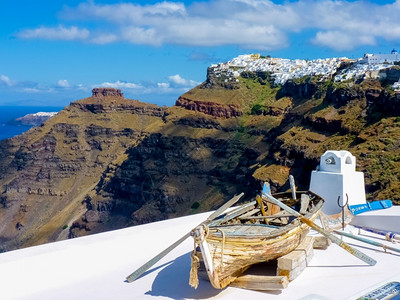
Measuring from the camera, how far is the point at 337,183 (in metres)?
11.7

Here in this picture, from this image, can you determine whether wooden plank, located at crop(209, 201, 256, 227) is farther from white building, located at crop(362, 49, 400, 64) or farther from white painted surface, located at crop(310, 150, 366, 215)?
white building, located at crop(362, 49, 400, 64)

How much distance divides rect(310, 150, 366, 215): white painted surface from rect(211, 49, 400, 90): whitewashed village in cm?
3272

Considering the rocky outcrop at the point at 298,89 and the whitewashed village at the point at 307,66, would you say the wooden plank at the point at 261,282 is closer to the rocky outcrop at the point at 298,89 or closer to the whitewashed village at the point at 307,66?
the whitewashed village at the point at 307,66

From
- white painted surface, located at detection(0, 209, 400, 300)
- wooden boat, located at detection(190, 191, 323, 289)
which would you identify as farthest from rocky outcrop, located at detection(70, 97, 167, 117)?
wooden boat, located at detection(190, 191, 323, 289)

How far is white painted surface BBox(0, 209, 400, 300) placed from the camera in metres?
7.73

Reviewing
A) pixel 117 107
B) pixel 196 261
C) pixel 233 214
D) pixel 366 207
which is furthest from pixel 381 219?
pixel 117 107

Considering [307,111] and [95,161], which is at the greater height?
[307,111]

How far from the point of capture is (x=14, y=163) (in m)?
91.3

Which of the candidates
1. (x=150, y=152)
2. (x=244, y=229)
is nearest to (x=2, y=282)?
(x=244, y=229)

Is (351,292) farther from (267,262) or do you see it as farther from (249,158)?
(249,158)

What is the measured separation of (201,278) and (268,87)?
71.5 meters

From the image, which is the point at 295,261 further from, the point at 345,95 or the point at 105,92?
the point at 105,92

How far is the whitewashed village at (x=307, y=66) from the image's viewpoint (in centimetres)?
5359

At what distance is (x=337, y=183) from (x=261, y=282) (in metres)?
4.90
